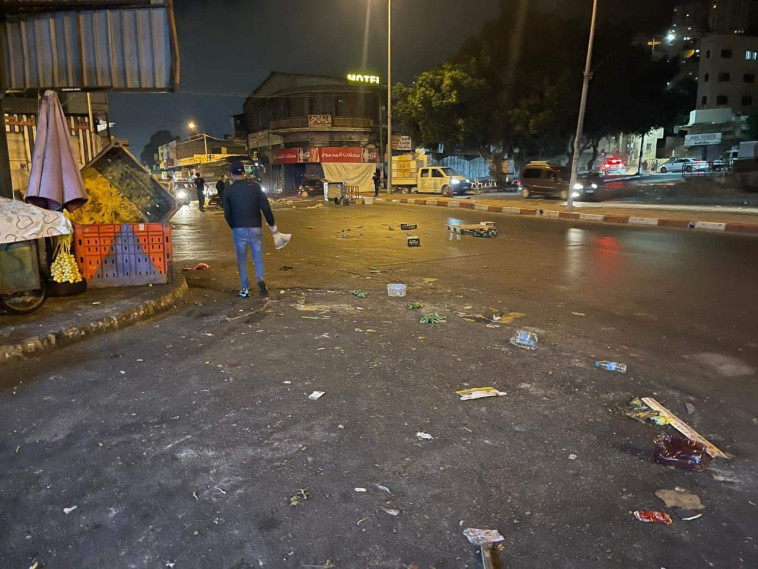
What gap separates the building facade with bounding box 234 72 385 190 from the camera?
50.6 meters

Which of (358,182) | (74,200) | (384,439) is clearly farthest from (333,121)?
(384,439)

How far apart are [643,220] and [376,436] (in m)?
17.2

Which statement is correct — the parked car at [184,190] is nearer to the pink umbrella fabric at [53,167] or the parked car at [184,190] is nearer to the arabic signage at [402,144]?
the arabic signage at [402,144]

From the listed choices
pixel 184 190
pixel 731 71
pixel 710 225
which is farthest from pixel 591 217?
pixel 731 71

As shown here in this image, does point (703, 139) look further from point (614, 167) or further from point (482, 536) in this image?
point (482, 536)

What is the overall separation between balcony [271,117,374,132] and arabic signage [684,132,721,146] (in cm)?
3726

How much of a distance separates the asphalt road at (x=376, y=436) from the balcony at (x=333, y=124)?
4551cm

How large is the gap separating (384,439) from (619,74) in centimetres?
3927

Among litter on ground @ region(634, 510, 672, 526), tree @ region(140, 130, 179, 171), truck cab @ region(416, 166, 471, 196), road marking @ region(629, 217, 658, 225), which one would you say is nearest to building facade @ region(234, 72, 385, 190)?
truck cab @ region(416, 166, 471, 196)

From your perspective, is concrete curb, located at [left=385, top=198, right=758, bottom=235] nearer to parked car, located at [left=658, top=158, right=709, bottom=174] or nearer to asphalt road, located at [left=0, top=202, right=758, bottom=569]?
asphalt road, located at [left=0, top=202, right=758, bottom=569]

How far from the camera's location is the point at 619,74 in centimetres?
3638

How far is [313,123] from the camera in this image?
5038 cm

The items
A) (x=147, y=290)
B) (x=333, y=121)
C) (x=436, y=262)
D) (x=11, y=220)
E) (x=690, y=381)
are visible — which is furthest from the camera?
(x=333, y=121)

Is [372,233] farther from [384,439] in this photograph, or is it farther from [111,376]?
[384,439]
